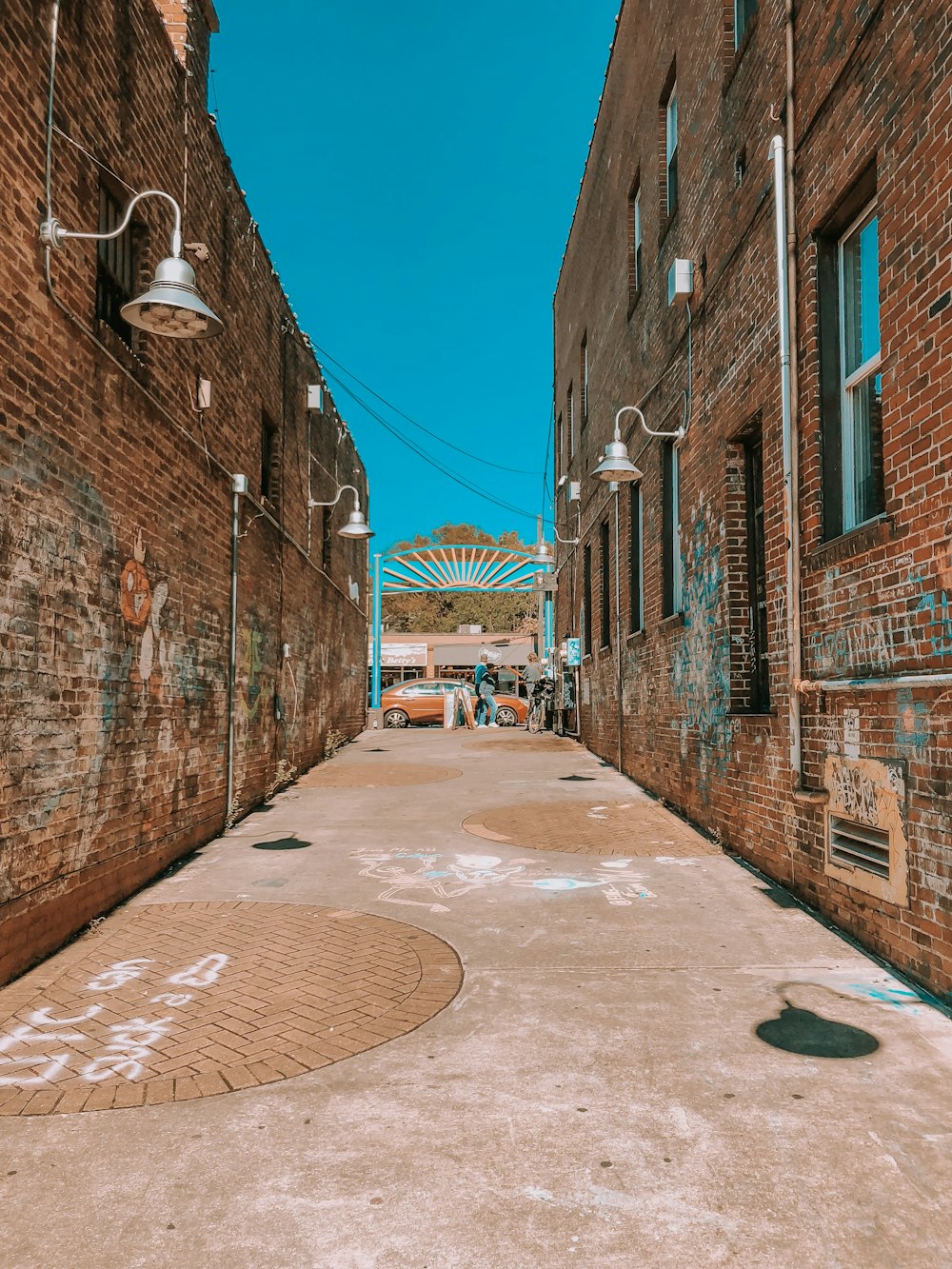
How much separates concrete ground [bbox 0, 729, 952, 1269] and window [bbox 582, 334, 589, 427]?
12408 mm

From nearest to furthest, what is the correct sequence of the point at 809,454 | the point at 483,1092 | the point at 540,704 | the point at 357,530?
the point at 483,1092 → the point at 809,454 → the point at 357,530 → the point at 540,704

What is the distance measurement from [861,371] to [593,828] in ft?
15.6

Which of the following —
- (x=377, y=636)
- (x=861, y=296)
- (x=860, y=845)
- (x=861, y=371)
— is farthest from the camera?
(x=377, y=636)

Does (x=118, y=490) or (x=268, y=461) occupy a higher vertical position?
(x=268, y=461)

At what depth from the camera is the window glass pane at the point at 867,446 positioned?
4895mm

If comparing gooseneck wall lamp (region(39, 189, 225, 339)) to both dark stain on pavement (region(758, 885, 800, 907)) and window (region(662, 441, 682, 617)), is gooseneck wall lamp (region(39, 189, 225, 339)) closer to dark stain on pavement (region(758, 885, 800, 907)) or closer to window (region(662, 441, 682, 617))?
dark stain on pavement (region(758, 885, 800, 907))

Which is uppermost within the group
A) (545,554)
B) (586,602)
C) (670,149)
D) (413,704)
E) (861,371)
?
(670,149)

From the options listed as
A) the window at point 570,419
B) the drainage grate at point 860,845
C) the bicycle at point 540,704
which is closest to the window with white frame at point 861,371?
the drainage grate at point 860,845

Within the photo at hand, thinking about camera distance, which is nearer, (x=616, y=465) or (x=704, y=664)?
(x=704, y=664)

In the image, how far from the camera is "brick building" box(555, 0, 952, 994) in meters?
3.99

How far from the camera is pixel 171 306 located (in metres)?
4.70

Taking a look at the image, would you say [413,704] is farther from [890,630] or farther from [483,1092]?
[483,1092]

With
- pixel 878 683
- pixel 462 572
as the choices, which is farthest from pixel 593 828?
pixel 462 572

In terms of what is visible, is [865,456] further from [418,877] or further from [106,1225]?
[106,1225]
